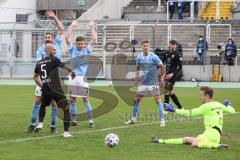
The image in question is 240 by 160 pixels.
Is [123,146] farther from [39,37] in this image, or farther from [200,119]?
[39,37]

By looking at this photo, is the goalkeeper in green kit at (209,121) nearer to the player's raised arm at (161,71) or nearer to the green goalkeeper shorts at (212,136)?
the green goalkeeper shorts at (212,136)

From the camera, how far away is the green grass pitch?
1212 centimetres

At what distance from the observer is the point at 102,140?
14.1 metres

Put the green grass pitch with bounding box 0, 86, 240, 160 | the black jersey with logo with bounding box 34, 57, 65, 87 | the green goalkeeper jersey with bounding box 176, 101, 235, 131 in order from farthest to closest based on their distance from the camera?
the black jersey with logo with bounding box 34, 57, 65, 87
the green goalkeeper jersey with bounding box 176, 101, 235, 131
the green grass pitch with bounding box 0, 86, 240, 160

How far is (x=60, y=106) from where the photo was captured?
573 inches

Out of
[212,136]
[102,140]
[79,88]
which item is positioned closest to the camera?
[212,136]

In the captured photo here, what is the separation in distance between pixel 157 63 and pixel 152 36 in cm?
2699

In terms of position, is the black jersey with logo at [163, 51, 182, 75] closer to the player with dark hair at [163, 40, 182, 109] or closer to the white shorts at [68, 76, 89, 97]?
the player with dark hair at [163, 40, 182, 109]

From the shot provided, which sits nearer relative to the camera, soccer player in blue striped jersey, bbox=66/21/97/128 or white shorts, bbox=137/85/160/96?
soccer player in blue striped jersey, bbox=66/21/97/128

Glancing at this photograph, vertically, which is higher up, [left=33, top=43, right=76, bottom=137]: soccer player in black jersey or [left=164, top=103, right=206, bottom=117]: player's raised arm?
[left=33, top=43, right=76, bottom=137]: soccer player in black jersey

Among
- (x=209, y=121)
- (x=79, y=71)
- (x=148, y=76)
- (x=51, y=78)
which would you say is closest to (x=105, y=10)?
(x=148, y=76)

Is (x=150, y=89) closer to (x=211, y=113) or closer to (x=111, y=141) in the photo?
(x=211, y=113)

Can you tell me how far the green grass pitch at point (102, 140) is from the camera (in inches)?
477

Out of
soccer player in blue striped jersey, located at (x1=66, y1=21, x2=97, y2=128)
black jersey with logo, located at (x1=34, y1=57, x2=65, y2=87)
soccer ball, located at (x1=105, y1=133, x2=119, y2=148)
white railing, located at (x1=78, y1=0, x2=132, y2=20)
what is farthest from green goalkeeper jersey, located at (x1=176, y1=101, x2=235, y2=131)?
white railing, located at (x1=78, y1=0, x2=132, y2=20)
